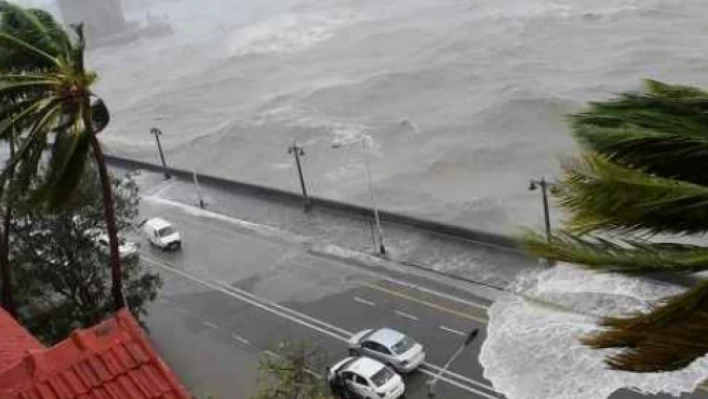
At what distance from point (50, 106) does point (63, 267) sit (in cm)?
1462

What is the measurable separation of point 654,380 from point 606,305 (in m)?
5.06

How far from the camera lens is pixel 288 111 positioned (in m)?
83.6

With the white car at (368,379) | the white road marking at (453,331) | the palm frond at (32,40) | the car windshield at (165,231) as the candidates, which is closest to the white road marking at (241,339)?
the white car at (368,379)

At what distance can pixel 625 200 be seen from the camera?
775 cm

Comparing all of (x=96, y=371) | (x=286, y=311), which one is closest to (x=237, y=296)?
(x=286, y=311)

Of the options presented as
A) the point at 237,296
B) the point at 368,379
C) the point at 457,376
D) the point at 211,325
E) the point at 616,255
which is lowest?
the point at 237,296

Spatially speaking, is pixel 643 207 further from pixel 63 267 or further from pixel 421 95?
pixel 421 95

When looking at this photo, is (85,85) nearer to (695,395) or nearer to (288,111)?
(695,395)

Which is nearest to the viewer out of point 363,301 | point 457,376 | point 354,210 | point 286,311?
point 457,376

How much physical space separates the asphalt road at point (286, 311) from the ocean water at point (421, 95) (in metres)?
10.8

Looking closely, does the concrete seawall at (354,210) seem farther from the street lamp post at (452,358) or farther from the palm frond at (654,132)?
the palm frond at (654,132)

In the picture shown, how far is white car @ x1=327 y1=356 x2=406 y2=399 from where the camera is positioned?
1049 inches

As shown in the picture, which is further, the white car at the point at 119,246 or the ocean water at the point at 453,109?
the white car at the point at 119,246

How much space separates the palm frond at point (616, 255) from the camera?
7734mm
